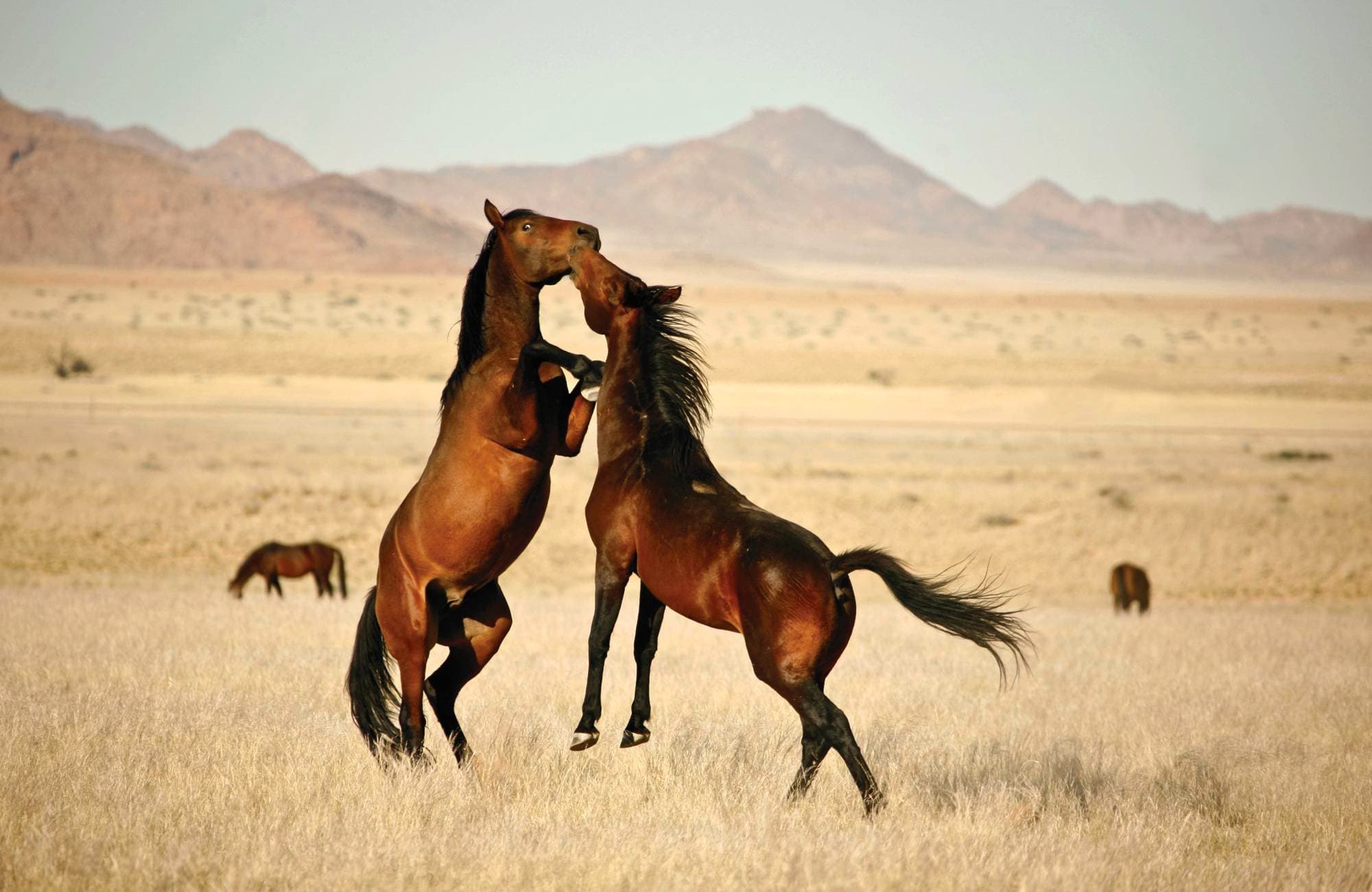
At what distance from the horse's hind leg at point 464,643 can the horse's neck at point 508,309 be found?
127 centimetres

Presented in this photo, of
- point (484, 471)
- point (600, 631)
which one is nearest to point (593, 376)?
point (484, 471)

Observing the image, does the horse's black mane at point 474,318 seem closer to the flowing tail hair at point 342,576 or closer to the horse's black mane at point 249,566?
the flowing tail hair at point 342,576

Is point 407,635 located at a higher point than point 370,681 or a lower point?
higher

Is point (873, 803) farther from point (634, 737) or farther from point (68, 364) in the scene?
point (68, 364)

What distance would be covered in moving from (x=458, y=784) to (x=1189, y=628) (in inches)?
434

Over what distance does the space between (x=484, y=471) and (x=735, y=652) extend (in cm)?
735

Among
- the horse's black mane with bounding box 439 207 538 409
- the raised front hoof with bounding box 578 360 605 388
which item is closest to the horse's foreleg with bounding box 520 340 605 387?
the raised front hoof with bounding box 578 360 605 388

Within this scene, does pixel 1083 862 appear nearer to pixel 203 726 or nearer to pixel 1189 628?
pixel 203 726

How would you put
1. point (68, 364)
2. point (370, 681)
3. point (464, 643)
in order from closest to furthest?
point (464, 643) < point (370, 681) < point (68, 364)

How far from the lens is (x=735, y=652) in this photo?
13219mm

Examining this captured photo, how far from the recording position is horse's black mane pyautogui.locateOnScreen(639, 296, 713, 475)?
6023 millimetres

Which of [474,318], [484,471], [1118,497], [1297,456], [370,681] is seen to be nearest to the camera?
[484,471]

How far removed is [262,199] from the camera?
147750 mm

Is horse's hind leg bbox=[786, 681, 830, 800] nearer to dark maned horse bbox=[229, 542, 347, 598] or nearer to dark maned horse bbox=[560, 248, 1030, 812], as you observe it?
dark maned horse bbox=[560, 248, 1030, 812]
